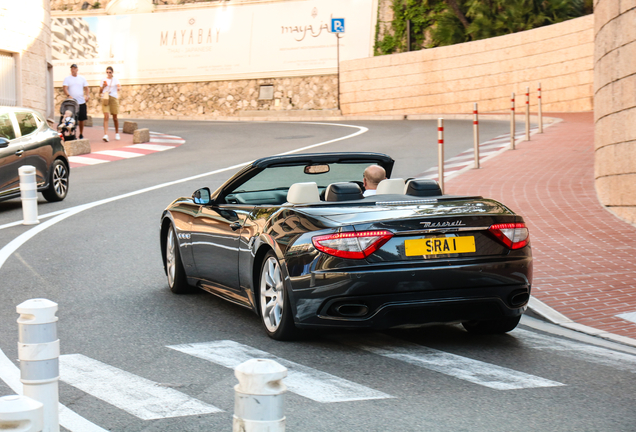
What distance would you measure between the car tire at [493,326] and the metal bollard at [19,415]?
4.04 meters

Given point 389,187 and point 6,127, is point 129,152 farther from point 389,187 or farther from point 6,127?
point 389,187

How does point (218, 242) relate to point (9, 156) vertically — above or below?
below

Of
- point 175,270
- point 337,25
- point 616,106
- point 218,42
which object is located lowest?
point 175,270

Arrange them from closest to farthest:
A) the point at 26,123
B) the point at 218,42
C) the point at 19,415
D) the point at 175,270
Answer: the point at 19,415, the point at 175,270, the point at 26,123, the point at 218,42

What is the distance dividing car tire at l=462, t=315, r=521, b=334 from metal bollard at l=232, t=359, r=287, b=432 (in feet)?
11.5

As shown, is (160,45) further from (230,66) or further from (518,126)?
(518,126)

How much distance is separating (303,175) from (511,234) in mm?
1954

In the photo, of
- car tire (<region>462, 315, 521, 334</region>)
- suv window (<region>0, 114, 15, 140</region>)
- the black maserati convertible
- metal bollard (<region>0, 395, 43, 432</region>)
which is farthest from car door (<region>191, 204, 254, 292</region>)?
suv window (<region>0, 114, 15, 140</region>)

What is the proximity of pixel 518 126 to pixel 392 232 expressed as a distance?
2143 cm

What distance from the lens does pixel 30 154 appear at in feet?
46.1

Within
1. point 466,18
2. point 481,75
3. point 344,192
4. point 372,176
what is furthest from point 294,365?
point 466,18

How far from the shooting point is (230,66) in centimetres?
4262

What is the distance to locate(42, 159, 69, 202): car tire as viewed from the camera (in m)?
14.6

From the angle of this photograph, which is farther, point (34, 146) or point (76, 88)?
point (76, 88)
